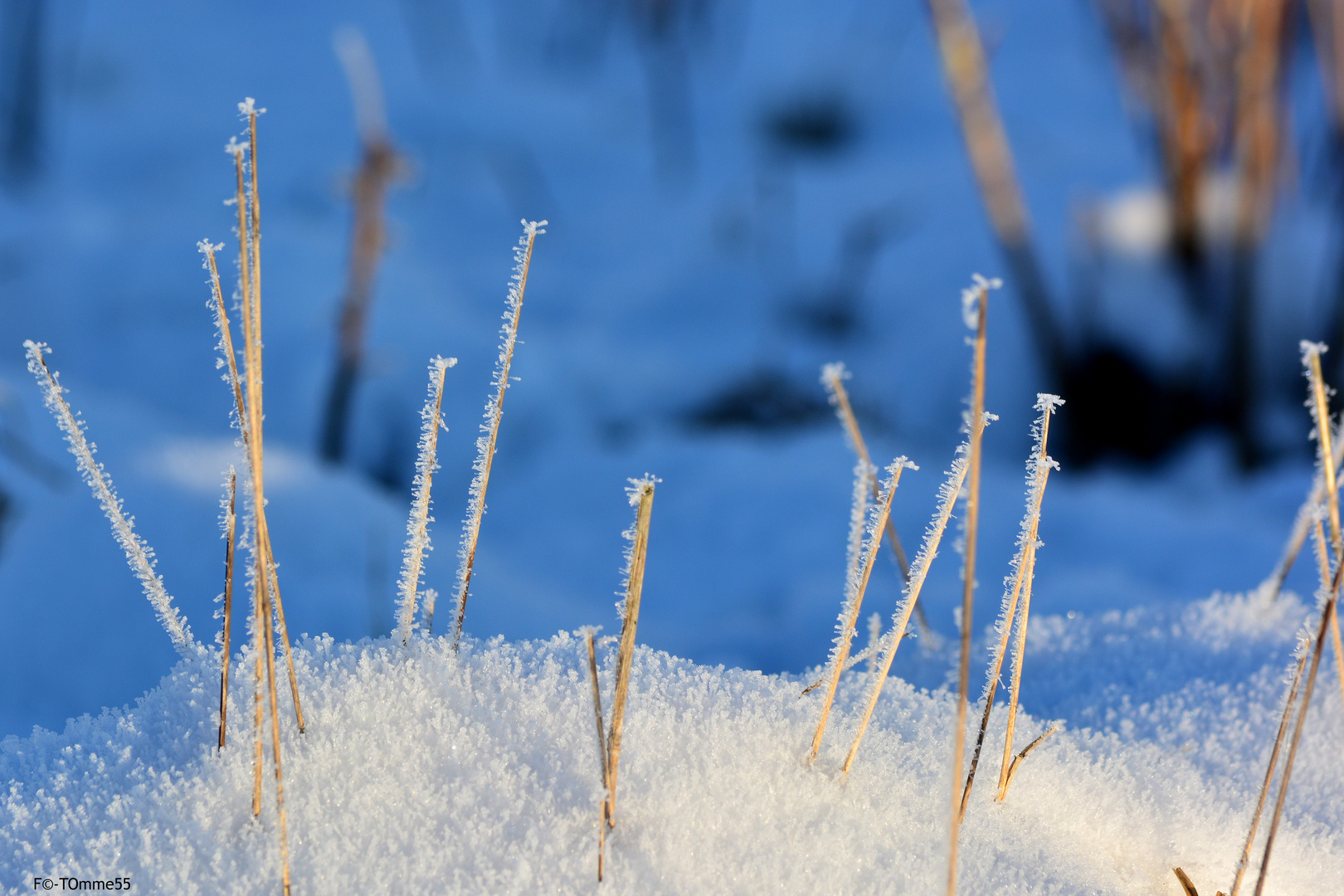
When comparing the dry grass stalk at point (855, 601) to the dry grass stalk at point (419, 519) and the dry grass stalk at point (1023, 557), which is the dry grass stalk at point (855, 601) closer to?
the dry grass stalk at point (1023, 557)

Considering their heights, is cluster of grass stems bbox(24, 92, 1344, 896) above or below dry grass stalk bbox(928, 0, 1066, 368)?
below

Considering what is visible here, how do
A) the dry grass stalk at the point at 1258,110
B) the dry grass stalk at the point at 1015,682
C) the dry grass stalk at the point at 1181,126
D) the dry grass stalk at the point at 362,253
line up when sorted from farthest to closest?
the dry grass stalk at the point at 1181,126 → the dry grass stalk at the point at 1258,110 → the dry grass stalk at the point at 362,253 → the dry grass stalk at the point at 1015,682

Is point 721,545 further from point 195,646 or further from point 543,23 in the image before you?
point 543,23

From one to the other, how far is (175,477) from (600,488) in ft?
2.80

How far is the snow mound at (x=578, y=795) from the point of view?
1.60 feet

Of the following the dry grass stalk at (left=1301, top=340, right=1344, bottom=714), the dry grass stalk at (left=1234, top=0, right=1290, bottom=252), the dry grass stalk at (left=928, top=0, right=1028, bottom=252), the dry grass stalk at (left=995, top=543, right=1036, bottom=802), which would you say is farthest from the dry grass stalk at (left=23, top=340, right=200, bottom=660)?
the dry grass stalk at (left=1234, top=0, right=1290, bottom=252)

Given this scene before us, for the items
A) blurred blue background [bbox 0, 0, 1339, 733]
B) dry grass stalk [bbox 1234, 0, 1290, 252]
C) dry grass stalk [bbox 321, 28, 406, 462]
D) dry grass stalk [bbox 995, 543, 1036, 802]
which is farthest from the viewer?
dry grass stalk [bbox 1234, 0, 1290, 252]

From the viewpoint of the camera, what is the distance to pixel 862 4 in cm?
385

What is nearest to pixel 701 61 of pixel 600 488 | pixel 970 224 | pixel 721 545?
pixel 970 224

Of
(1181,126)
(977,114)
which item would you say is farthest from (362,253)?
(1181,126)

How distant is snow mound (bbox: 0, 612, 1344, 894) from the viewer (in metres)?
0.49

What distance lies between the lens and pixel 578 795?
529mm

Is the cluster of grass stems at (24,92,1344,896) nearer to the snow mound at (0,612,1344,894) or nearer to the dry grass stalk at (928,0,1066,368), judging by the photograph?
the snow mound at (0,612,1344,894)

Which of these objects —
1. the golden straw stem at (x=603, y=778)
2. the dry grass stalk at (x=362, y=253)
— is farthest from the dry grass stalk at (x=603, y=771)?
the dry grass stalk at (x=362, y=253)
